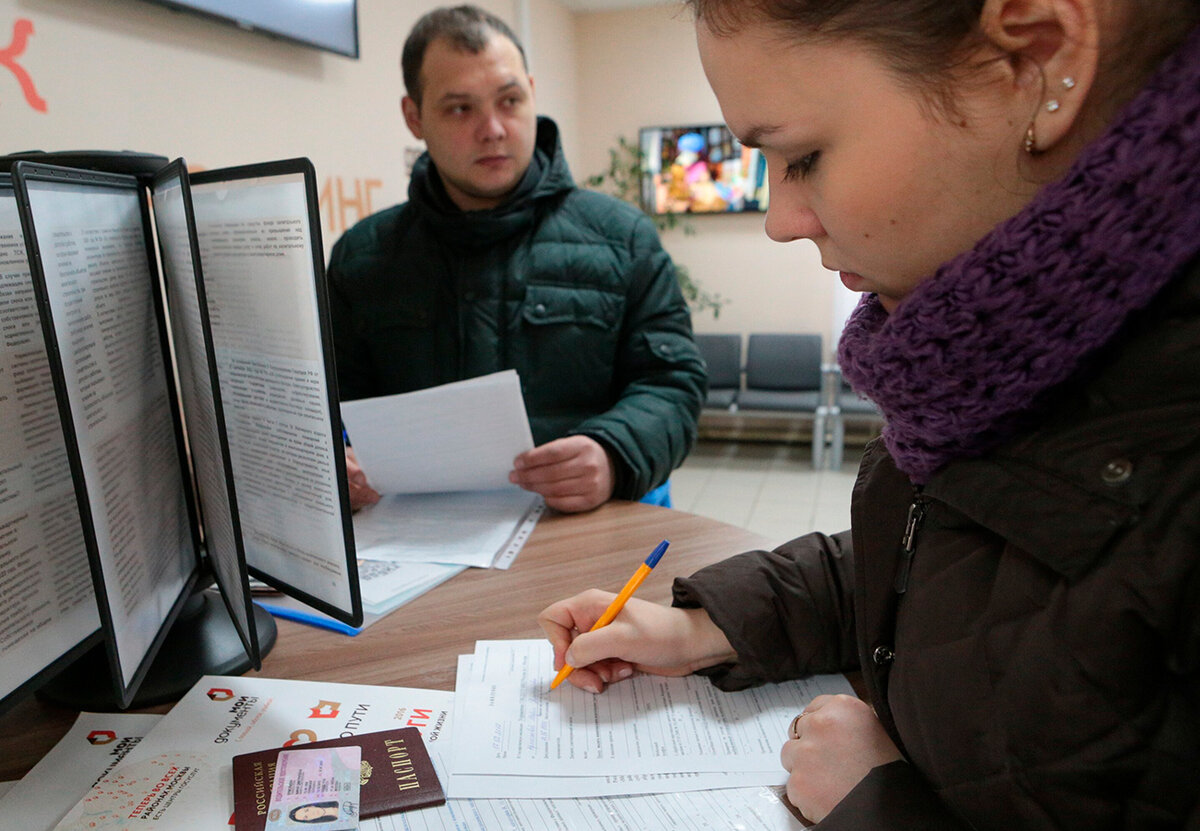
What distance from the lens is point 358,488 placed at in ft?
4.29

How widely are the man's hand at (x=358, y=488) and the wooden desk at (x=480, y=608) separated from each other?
0.31 metres

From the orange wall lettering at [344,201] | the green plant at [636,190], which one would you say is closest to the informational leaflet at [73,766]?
the orange wall lettering at [344,201]

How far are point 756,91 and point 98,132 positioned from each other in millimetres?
1910

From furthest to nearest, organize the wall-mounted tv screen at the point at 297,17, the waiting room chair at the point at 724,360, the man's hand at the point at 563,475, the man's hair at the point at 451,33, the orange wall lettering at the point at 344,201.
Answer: the waiting room chair at the point at 724,360 < the orange wall lettering at the point at 344,201 < the wall-mounted tv screen at the point at 297,17 < the man's hair at the point at 451,33 < the man's hand at the point at 563,475

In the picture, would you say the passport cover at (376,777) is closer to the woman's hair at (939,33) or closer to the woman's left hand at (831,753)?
the woman's left hand at (831,753)

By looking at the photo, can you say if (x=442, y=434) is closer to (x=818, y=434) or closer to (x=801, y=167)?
(x=801, y=167)

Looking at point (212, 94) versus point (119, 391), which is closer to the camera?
point (119, 391)

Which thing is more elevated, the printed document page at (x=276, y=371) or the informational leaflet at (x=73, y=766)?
the printed document page at (x=276, y=371)

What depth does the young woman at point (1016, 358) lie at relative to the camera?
1.48 feet

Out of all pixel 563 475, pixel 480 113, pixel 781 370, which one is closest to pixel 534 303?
pixel 480 113

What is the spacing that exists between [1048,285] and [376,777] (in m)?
0.60

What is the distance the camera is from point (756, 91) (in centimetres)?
55

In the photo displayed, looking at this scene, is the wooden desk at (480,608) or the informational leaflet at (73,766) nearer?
the informational leaflet at (73,766)

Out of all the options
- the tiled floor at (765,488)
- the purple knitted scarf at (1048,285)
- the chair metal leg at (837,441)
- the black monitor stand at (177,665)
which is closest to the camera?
the purple knitted scarf at (1048,285)
